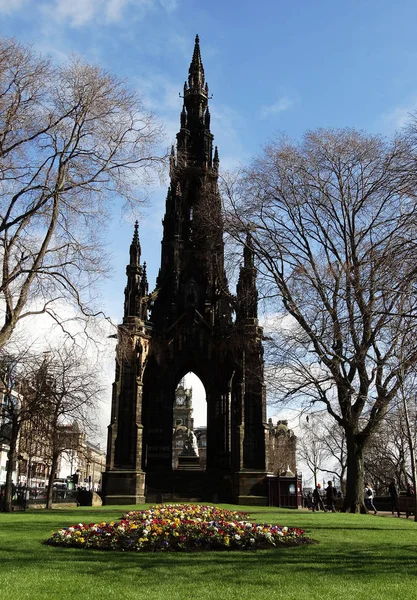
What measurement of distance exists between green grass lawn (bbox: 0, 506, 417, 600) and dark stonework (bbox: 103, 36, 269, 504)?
19.8 m

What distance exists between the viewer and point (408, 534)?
14195mm

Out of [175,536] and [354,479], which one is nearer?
[175,536]

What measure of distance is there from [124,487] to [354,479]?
14.1 meters

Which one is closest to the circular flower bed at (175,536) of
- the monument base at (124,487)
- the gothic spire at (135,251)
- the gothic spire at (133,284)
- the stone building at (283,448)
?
the monument base at (124,487)

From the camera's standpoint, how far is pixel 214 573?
27.7 feet

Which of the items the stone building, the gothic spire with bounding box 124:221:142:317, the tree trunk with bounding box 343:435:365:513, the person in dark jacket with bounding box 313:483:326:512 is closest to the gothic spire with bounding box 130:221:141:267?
the gothic spire with bounding box 124:221:142:317

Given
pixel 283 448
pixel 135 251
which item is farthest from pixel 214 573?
pixel 283 448

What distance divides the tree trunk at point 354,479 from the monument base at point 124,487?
42.3 feet

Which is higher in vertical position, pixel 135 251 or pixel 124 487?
pixel 135 251

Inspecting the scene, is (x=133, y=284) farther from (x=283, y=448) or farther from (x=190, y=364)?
(x=283, y=448)

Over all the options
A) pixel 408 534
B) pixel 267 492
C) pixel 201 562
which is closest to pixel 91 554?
pixel 201 562

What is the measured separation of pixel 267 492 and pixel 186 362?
32.8 ft

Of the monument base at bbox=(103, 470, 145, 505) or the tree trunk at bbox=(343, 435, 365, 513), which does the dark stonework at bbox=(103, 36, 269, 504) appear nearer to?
the monument base at bbox=(103, 470, 145, 505)

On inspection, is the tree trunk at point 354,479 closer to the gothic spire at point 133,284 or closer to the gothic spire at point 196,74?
the gothic spire at point 133,284
